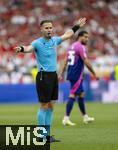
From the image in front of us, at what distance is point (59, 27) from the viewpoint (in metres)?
32.7

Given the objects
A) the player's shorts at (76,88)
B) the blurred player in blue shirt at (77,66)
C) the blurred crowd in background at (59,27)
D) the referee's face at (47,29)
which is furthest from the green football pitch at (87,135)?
the blurred crowd in background at (59,27)

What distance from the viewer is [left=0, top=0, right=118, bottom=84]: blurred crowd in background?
29969 millimetres

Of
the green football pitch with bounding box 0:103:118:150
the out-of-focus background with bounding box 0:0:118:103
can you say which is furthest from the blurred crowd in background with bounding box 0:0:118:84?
the green football pitch with bounding box 0:103:118:150

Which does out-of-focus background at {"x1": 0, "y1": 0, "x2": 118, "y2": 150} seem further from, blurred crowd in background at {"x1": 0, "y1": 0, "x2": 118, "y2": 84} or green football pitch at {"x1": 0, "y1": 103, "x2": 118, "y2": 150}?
green football pitch at {"x1": 0, "y1": 103, "x2": 118, "y2": 150}

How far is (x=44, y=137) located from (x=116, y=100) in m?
17.0

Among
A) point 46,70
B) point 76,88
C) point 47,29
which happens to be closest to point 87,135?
point 46,70

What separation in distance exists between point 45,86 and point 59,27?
21.8 meters

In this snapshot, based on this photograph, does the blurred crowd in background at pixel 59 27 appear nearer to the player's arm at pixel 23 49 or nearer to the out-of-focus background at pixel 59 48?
the out-of-focus background at pixel 59 48

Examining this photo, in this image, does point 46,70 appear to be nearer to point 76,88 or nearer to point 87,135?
point 87,135

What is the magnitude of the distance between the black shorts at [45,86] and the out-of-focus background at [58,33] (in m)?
15.5

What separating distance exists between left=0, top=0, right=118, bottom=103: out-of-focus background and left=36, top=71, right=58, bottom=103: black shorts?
15501 millimetres

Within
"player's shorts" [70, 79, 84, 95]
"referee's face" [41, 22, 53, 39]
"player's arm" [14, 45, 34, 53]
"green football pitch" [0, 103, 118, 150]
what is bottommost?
"green football pitch" [0, 103, 118, 150]

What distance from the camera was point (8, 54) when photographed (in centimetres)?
3009

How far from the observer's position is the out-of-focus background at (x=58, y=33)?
2741 centimetres
